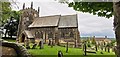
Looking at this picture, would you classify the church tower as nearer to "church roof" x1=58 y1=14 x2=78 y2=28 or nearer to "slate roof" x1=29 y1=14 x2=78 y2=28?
"slate roof" x1=29 y1=14 x2=78 y2=28

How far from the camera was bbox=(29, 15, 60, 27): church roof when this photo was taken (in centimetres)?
1612

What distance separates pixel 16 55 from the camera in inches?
146

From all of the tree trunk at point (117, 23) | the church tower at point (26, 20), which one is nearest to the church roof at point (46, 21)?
the church tower at point (26, 20)

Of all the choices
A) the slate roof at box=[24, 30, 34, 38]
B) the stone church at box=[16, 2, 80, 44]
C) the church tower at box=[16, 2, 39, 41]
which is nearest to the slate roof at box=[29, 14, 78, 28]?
the stone church at box=[16, 2, 80, 44]

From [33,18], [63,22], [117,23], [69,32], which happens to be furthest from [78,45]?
[117,23]

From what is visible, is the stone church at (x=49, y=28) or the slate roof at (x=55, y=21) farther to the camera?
the slate roof at (x=55, y=21)

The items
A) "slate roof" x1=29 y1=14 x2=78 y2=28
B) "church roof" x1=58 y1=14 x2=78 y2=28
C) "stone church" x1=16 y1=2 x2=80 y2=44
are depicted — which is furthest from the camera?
"slate roof" x1=29 y1=14 x2=78 y2=28

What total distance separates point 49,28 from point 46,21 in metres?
0.74

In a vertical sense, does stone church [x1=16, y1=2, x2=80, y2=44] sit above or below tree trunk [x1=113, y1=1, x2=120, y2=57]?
below

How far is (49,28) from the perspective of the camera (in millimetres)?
15992

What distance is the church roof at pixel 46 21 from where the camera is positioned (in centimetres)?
1612

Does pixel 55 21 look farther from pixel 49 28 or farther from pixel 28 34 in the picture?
pixel 28 34

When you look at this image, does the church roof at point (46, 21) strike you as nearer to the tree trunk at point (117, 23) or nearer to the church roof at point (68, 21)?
the church roof at point (68, 21)

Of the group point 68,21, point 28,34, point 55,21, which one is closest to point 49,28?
point 55,21
